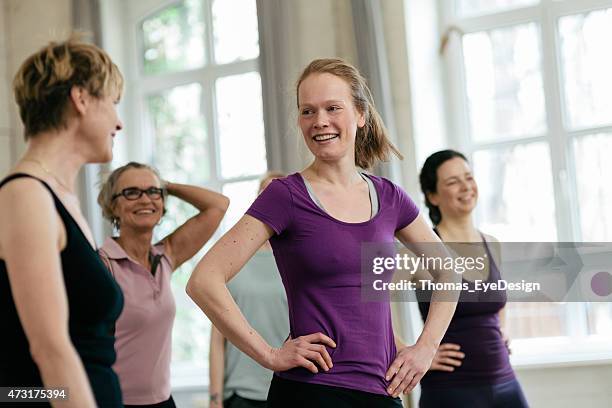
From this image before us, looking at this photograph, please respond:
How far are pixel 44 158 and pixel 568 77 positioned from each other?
3355mm

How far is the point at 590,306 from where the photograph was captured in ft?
13.1

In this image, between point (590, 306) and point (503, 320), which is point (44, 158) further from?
point (590, 306)

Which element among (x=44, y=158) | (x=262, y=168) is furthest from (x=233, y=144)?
(x=44, y=158)

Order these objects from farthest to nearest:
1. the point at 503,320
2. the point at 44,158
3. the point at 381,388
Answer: the point at 503,320
the point at 381,388
the point at 44,158

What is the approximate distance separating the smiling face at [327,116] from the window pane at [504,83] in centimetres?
252

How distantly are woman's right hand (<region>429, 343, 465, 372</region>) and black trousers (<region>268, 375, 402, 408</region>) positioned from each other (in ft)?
2.73

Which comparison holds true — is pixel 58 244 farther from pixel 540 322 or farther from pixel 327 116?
pixel 540 322

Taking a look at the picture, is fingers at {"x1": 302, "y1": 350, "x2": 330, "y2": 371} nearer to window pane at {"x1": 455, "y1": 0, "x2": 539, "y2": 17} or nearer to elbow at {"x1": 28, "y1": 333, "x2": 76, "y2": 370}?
elbow at {"x1": 28, "y1": 333, "x2": 76, "y2": 370}

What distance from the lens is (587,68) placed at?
4.11 metres

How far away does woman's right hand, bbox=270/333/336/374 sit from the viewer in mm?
1710

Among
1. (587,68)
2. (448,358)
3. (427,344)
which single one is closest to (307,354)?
(427,344)

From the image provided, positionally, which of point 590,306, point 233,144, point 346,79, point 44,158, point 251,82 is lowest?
point 590,306

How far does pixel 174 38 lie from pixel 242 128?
2.47ft

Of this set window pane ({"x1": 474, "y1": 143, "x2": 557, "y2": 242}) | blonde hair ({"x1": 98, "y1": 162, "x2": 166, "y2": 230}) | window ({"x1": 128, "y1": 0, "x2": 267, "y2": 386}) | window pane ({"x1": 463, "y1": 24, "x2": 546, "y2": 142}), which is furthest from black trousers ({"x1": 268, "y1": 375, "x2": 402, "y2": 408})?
window ({"x1": 128, "y1": 0, "x2": 267, "y2": 386})
